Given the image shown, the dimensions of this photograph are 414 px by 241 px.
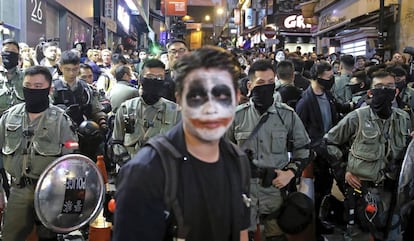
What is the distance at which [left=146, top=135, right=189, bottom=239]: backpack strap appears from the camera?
2.17 meters

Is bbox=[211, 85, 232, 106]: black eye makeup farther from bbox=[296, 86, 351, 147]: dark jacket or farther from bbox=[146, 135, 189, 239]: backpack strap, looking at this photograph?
bbox=[296, 86, 351, 147]: dark jacket

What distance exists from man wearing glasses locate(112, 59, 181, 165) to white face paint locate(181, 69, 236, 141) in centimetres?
290

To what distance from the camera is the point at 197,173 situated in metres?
2.27

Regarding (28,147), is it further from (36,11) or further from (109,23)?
(109,23)

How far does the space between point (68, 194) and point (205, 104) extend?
2758 millimetres

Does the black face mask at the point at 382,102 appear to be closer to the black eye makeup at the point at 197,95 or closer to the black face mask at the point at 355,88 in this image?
the black face mask at the point at 355,88

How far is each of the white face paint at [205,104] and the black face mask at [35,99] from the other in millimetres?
2942

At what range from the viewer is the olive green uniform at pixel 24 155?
4840 mm

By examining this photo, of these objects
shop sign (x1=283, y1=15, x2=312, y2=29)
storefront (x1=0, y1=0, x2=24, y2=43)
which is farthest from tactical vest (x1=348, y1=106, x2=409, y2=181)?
shop sign (x1=283, y1=15, x2=312, y2=29)

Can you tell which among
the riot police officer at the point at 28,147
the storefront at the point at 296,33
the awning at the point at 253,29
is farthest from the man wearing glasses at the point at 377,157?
the awning at the point at 253,29

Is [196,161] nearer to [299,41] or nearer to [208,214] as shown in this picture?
[208,214]

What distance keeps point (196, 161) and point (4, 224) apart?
10.7 feet

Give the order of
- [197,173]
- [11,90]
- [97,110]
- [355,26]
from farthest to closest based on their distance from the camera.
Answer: [355,26], [11,90], [97,110], [197,173]

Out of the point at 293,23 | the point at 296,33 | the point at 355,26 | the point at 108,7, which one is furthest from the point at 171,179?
the point at 293,23
